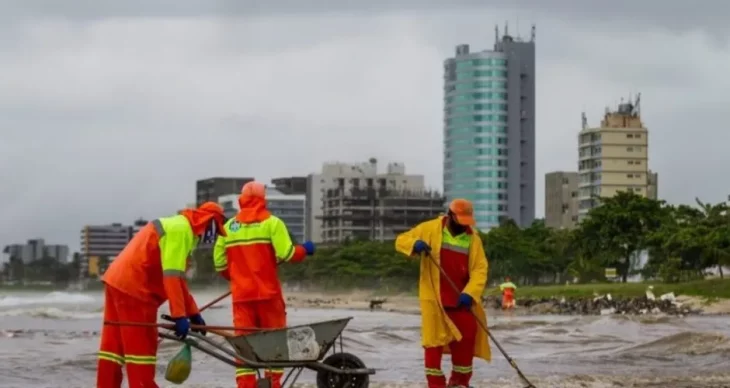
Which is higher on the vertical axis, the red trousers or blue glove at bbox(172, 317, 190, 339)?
blue glove at bbox(172, 317, 190, 339)

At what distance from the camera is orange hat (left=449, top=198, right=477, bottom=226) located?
1434 cm

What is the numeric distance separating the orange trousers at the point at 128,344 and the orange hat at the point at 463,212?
3.25m

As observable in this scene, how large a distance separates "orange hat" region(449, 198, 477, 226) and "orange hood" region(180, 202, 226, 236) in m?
2.66

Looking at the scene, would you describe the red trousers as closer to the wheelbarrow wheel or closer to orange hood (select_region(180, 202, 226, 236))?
the wheelbarrow wheel

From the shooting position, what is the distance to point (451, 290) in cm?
1447

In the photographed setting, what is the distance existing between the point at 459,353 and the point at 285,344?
232 centimetres

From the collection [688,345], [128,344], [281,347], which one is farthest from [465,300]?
[688,345]

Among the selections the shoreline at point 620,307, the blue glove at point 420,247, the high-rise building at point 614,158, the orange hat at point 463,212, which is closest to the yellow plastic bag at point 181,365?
the blue glove at point 420,247

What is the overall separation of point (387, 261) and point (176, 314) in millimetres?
120043

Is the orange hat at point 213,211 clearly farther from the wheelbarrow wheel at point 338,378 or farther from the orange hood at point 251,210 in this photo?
the wheelbarrow wheel at point 338,378

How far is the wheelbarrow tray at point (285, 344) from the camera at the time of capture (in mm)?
12484

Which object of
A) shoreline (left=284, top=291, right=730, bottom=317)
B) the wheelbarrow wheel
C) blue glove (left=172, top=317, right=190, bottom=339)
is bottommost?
shoreline (left=284, top=291, right=730, bottom=317)

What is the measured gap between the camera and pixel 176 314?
471 inches

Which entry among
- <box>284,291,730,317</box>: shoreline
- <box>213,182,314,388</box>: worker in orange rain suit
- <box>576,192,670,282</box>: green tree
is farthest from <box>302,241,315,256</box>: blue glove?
<box>576,192,670,282</box>: green tree
